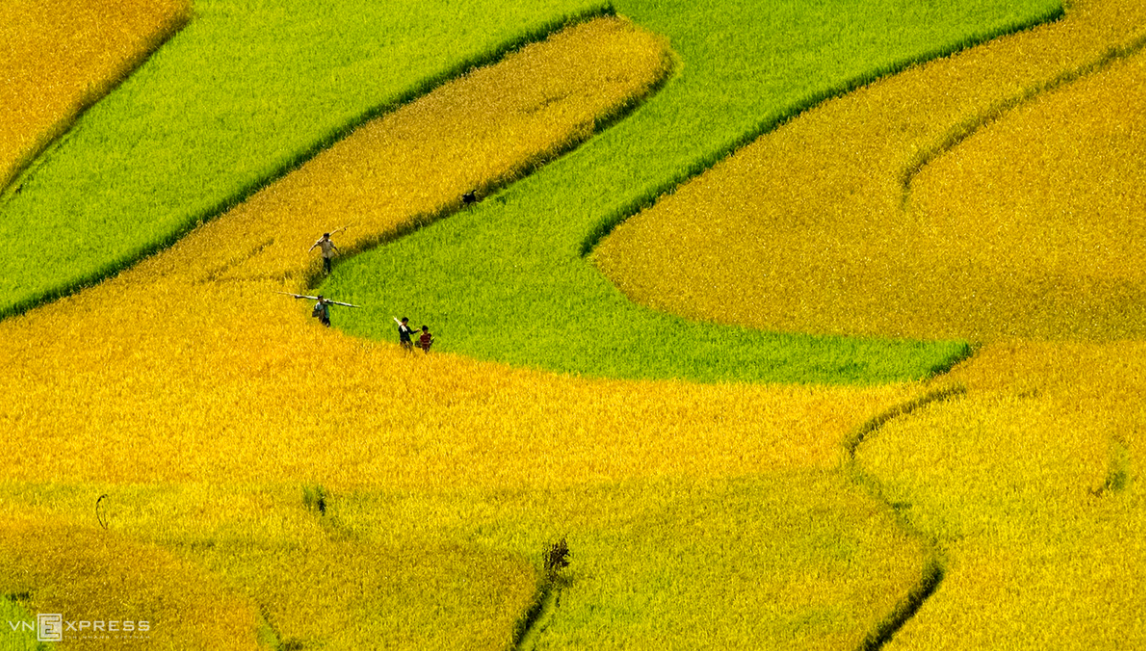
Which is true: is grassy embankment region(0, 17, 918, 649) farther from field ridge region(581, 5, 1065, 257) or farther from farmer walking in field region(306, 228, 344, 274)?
field ridge region(581, 5, 1065, 257)

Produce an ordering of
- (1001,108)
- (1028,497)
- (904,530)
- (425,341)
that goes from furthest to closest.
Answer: (1001,108) < (425,341) < (1028,497) < (904,530)

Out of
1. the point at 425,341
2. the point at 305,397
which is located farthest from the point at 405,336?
the point at 305,397

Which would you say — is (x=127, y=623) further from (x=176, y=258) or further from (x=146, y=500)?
(x=176, y=258)

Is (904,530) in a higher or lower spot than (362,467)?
lower

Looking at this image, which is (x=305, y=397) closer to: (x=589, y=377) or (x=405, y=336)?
(x=405, y=336)

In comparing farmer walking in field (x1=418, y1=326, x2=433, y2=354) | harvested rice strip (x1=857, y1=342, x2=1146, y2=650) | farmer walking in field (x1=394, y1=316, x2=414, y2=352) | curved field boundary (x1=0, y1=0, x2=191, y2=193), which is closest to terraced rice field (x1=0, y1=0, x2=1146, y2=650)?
harvested rice strip (x1=857, y1=342, x2=1146, y2=650)

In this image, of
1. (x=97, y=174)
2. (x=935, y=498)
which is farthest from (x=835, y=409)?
(x=97, y=174)

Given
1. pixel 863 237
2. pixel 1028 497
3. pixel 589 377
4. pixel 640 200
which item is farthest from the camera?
pixel 640 200
